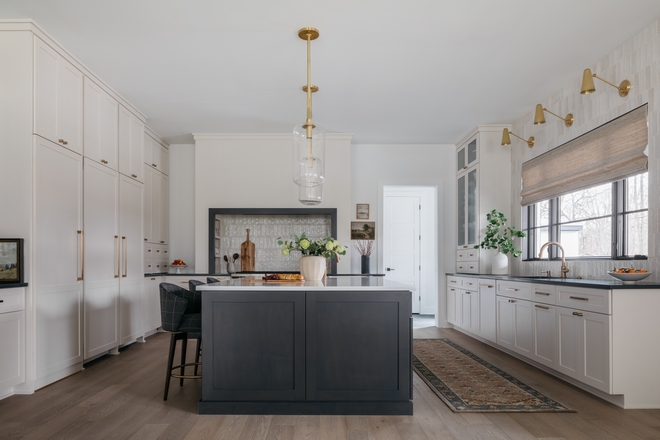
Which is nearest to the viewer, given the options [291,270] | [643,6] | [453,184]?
[643,6]

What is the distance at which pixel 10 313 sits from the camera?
3430 mm

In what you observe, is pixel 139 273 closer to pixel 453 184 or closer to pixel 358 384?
pixel 358 384

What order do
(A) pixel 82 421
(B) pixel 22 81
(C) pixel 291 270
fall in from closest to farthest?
(A) pixel 82 421, (B) pixel 22 81, (C) pixel 291 270

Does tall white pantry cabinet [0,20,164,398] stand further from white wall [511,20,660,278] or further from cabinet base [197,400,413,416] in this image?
white wall [511,20,660,278]

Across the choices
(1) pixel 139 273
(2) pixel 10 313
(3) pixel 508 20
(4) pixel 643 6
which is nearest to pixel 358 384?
(2) pixel 10 313

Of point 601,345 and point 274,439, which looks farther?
point 601,345

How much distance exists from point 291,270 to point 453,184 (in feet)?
9.03

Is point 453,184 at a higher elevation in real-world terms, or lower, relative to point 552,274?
higher

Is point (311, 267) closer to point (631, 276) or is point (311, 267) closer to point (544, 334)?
point (544, 334)

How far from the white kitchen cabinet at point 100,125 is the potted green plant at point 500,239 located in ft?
14.3

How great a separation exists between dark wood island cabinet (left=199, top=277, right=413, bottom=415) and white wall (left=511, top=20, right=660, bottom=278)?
2066 millimetres

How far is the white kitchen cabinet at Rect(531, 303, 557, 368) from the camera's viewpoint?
404 cm

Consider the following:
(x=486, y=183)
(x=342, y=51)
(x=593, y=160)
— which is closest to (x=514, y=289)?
(x=593, y=160)

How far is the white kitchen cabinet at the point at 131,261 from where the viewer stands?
17.5 ft
